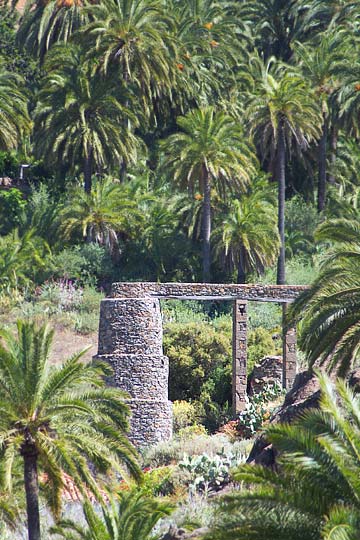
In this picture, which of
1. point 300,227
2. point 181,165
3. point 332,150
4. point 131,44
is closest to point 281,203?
point 181,165

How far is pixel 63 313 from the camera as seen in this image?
49.8 m

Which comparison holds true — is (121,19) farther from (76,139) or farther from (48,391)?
(48,391)

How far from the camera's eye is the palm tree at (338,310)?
25.4 metres

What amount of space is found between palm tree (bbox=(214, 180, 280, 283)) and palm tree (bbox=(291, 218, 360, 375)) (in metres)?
23.8

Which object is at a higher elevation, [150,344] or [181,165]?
[181,165]

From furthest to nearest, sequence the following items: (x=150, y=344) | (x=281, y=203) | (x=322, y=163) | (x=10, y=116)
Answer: (x=322, y=163), (x=281, y=203), (x=10, y=116), (x=150, y=344)

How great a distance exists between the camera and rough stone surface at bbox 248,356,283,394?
4131 cm

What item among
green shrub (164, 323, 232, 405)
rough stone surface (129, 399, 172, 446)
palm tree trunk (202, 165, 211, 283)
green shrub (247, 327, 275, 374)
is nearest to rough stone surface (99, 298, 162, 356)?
rough stone surface (129, 399, 172, 446)

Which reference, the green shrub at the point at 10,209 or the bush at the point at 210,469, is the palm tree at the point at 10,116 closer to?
the green shrub at the point at 10,209

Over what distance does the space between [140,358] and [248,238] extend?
1165cm

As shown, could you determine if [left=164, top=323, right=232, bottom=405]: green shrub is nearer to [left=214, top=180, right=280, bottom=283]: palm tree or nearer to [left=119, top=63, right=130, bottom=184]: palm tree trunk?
[left=214, top=180, right=280, bottom=283]: palm tree

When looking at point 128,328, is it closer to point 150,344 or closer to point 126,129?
point 150,344

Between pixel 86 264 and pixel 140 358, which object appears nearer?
pixel 140 358

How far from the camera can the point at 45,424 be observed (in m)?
23.2
